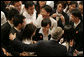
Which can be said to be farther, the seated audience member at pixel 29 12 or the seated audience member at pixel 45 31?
the seated audience member at pixel 29 12

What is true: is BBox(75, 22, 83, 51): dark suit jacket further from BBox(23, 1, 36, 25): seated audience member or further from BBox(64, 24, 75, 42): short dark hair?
BBox(23, 1, 36, 25): seated audience member

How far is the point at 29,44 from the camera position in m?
3.65

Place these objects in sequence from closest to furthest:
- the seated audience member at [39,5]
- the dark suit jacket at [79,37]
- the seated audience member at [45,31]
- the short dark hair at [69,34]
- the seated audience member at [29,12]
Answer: the dark suit jacket at [79,37] < the short dark hair at [69,34] < the seated audience member at [45,31] < the seated audience member at [29,12] < the seated audience member at [39,5]

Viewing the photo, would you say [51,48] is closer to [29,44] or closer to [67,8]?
[29,44]

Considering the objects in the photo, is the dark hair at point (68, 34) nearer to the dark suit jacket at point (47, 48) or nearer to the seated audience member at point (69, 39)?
the seated audience member at point (69, 39)

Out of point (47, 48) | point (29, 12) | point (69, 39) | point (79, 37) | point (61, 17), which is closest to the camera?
point (47, 48)

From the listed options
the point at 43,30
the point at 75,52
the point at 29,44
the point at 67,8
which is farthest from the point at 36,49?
the point at 67,8

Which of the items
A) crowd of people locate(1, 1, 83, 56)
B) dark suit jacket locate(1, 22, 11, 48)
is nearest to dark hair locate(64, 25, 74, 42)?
crowd of people locate(1, 1, 83, 56)

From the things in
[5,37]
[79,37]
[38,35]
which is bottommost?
[38,35]

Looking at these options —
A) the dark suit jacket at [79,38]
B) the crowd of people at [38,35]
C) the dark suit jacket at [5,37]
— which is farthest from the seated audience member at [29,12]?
the dark suit jacket at [5,37]

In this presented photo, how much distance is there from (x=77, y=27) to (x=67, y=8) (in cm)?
248

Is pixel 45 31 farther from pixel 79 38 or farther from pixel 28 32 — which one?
pixel 28 32

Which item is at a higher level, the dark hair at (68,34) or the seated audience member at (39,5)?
the seated audience member at (39,5)

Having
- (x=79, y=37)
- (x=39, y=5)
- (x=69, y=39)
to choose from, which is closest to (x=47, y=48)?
(x=79, y=37)
